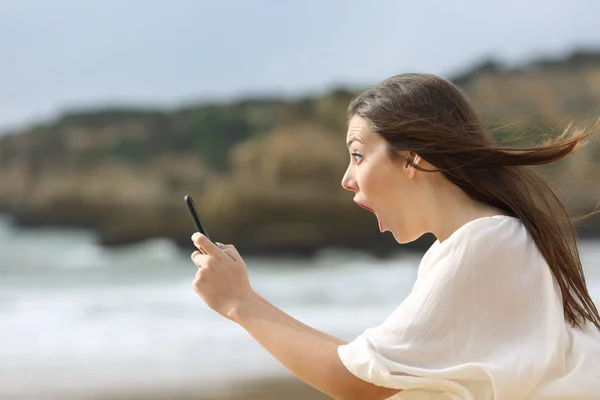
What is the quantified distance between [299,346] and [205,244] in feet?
0.62

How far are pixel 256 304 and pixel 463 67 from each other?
352 inches

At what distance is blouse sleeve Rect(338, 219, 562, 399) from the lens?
106 centimetres

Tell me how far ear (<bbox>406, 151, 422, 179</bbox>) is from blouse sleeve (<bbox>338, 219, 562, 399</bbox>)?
12 cm

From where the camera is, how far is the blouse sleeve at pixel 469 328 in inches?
41.6

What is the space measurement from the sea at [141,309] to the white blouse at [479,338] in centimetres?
93

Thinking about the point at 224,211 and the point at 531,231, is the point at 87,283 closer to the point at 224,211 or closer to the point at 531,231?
the point at 224,211

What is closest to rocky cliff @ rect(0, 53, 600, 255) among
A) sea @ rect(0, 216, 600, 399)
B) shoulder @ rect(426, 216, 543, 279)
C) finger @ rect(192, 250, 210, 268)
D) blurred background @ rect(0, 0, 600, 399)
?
blurred background @ rect(0, 0, 600, 399)

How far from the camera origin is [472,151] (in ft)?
3.84

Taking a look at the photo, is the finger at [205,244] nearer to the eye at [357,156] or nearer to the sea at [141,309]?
the eye at [357,156]

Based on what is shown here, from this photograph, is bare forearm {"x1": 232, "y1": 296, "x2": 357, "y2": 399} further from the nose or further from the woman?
the nose

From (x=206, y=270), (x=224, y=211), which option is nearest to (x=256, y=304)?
(x=206, y=270)

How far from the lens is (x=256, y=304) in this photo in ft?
3.94

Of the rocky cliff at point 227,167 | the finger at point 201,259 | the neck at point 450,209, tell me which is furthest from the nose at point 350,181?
the rocky cliff at point 227,167

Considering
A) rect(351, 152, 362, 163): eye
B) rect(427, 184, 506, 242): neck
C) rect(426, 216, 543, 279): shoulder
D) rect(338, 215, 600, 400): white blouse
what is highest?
rect(351, 152, 362, 163): eye
